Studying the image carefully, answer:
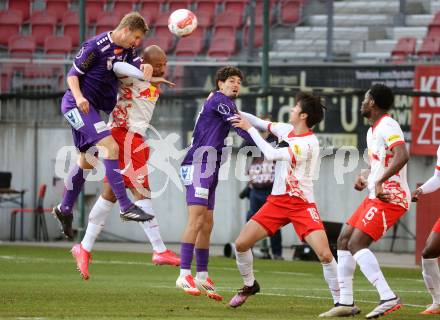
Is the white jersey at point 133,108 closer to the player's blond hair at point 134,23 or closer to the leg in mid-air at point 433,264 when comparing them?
the player's blond hair at point 134,23

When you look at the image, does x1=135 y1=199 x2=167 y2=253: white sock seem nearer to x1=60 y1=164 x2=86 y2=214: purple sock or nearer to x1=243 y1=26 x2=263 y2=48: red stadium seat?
x1=60 y1=164 x2=86 y2=214: purple sock

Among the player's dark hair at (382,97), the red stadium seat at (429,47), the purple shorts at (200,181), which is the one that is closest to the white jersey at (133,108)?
the purple shorts at (200,181)

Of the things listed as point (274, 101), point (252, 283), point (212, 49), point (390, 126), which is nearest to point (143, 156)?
point (252, 283)

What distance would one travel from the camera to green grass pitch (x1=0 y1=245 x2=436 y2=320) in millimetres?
11172

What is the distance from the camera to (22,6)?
92.2 ft

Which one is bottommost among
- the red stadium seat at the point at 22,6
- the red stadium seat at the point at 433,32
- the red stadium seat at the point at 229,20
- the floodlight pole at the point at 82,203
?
the floodlight pole at the point at 82,203

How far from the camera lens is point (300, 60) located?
79.0 ft

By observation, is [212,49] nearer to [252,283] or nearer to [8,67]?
[8,67]

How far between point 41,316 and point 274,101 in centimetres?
1272

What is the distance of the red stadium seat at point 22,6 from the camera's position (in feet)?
91.8

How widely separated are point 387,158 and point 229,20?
1599 cm

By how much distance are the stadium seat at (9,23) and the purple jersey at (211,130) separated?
1599cm

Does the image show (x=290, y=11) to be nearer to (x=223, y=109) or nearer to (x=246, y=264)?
(x=223, y=109)

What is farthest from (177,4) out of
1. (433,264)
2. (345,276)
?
(345,276)
